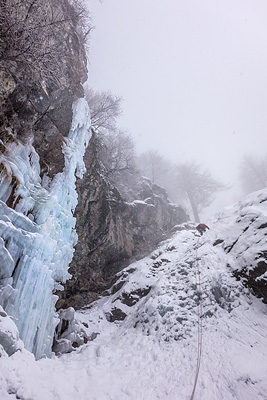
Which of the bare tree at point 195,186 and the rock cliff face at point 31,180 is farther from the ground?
the bare tree at point 195,186

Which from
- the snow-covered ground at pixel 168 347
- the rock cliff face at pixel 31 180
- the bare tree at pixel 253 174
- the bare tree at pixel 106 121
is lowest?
the snow-covered ground at pixel 168 347

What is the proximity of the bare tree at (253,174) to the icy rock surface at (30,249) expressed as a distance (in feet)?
91.1

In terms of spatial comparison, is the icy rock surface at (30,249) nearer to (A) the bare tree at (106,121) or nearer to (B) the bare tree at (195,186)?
(A) the bare tree at (106,121)

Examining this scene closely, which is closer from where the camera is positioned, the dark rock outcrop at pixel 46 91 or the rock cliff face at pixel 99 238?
the dark rock outcrop at pixel 46 91

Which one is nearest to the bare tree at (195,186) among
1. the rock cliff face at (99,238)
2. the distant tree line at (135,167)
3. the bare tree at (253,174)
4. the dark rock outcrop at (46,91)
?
the distant tree line at (135,167)

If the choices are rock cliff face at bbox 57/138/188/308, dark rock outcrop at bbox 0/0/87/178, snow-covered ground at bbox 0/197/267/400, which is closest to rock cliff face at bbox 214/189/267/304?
snow-covered ground at bbox 0/197/267/400

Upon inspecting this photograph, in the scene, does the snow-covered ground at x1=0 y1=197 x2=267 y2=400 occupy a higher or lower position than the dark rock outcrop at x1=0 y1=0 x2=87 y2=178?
lower

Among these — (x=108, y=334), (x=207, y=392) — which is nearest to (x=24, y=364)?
(x=207, y=392)

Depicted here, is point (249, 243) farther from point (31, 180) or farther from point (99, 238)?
point (31, 180)

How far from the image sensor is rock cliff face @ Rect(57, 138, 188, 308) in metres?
9.70

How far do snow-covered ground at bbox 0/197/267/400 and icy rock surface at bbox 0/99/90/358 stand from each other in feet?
2.33

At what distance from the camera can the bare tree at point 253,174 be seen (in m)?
26.0

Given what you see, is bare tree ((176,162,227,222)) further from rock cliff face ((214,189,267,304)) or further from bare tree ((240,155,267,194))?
rock cliff face ((214,189,267,304))

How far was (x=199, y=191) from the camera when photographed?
25.2 meters
